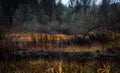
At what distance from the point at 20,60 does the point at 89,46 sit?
576 centimetres

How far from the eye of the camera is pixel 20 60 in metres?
10.1

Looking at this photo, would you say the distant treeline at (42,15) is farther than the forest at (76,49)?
Yes

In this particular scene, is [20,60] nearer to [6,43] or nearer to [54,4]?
[6,43]

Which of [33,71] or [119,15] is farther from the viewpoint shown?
[119,15]

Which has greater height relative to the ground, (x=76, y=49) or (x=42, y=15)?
(x=42, y=15)

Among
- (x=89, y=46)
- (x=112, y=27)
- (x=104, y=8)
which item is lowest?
(x=89, y=46)

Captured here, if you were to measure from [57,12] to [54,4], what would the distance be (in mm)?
1762

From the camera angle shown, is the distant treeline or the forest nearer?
the forest

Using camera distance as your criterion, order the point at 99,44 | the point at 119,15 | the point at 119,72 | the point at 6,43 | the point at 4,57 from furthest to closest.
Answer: the point at 99,44
the point at 119,15
the point at 6,43
the point at 4,57
the point at 119,72

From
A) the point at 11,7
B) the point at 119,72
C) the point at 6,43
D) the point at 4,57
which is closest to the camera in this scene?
the point at 119,72

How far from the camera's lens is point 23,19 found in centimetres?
4784

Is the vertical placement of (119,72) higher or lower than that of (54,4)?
lower

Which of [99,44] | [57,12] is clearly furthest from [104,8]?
[57,12]

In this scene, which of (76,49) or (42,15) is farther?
(42,15)
